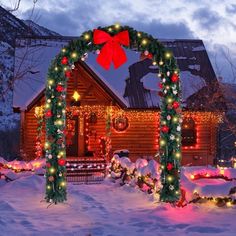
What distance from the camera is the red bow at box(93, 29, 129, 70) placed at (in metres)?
11.8

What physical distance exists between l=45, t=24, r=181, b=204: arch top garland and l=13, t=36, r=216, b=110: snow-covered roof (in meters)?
10.3

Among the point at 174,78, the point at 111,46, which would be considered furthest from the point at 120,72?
the point at 174,78

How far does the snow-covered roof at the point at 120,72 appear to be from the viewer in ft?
76.3

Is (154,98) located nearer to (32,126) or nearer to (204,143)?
(204,143)

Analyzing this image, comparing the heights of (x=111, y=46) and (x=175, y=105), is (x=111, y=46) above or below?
above

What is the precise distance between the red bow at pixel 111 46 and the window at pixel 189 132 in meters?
14.1

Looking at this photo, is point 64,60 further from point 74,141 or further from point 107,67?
point 74,141

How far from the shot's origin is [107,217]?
33.3 feet

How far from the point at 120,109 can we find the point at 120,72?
344cm

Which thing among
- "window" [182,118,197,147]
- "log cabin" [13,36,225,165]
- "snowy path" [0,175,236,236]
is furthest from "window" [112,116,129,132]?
"snowy path" [0,175,236,236]

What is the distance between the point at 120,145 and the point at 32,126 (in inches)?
192

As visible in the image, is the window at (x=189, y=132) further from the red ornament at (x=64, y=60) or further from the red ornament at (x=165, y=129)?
the red ornament at (x=64, y=60)

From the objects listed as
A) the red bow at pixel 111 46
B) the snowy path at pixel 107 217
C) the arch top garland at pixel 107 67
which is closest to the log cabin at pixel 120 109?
the snowy path at pixel 107 217

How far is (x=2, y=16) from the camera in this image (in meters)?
13.0
